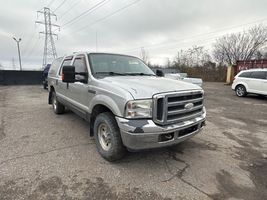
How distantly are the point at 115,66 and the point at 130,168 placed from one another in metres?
2.20

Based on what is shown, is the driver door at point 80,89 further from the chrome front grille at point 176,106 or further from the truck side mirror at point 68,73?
the chrome front grille at point 176,106

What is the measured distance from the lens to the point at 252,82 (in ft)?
37.2

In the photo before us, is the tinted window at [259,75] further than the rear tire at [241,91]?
No

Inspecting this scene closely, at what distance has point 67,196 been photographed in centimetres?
247

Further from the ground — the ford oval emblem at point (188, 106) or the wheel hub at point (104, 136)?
the ford oval emblem at point (188, 106)

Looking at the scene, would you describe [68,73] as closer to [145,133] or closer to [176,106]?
[145,133]

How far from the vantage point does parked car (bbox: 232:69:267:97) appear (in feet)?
35.4

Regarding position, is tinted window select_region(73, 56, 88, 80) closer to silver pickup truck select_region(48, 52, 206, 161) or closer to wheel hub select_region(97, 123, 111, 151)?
silver pickup truck select_region(48, 52, 206, 161)

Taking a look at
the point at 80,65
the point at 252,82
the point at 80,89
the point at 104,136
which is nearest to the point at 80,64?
the point at 80,65

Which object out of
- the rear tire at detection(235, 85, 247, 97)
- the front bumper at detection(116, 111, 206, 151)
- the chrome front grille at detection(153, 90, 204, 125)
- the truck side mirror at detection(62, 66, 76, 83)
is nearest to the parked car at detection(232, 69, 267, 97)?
the rear tire at detection(235, 85, 247, 97)

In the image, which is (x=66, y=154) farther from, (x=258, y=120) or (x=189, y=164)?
(x=258, y=120)

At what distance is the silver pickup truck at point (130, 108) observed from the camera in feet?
9.09

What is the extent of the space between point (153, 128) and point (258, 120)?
18.0 ft

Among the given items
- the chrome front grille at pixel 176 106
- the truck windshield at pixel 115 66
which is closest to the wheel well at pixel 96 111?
the truck windshield at pixel 115 66
